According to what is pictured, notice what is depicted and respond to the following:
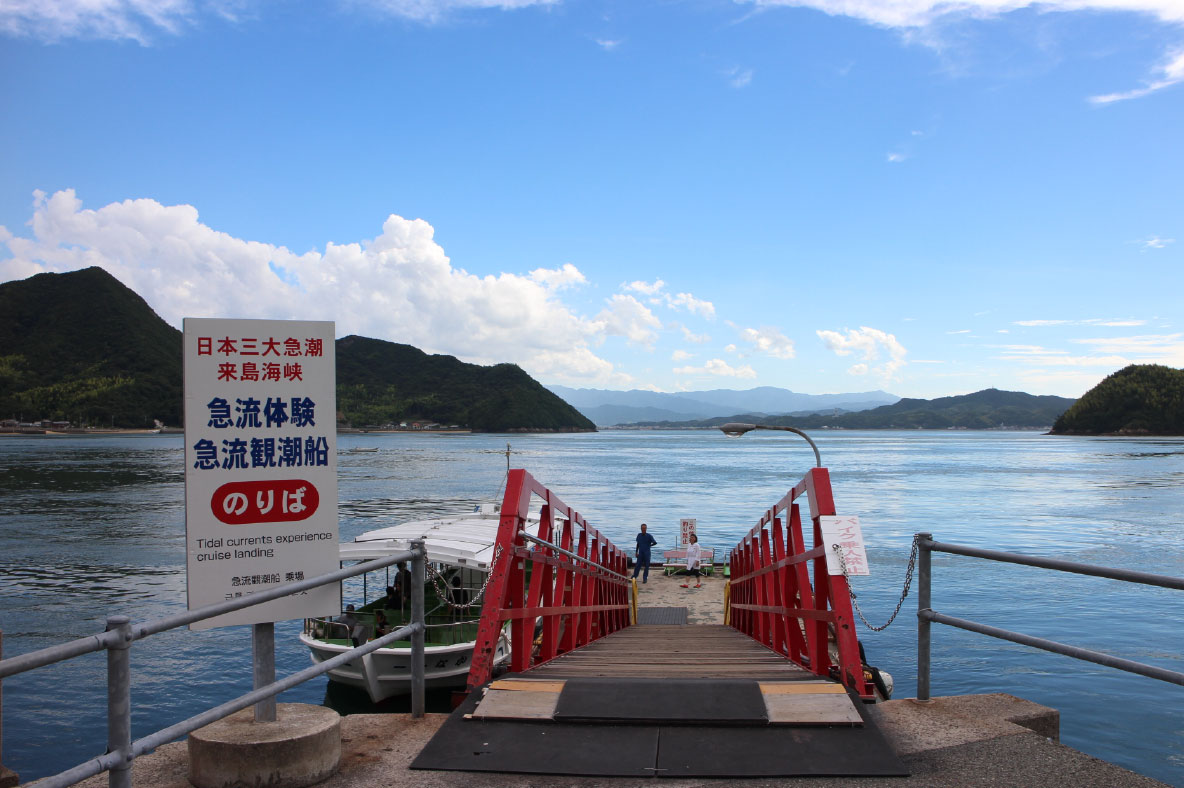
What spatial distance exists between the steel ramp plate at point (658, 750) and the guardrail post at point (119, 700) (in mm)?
1397

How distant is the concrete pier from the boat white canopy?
322 inches

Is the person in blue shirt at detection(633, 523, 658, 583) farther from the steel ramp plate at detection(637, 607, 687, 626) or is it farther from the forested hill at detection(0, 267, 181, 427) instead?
the forested hill at detection(0, 267, 181, 427)

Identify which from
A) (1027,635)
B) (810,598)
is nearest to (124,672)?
(1027,635)

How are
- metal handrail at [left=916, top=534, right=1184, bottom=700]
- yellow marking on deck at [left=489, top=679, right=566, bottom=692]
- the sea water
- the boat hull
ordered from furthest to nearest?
the sea water, the boat hull, yellow marking on deck at [left=489, top=679, right=566, bottom=692], metal handrail at [left=916, top=534, right=1184, bottom=700]

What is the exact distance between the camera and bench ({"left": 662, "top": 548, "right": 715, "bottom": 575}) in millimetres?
26969

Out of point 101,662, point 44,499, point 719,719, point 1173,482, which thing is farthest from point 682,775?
point 1173,482

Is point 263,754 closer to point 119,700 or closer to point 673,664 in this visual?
point 119,700

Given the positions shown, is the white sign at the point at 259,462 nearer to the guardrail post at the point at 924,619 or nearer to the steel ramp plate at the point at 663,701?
the steel ramp plate at the point at 663,701

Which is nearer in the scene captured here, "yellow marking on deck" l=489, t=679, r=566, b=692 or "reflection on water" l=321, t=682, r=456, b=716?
"yellow marking on deck" l=489, t=679, r=566, b=692

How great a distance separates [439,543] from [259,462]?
11.3 metres

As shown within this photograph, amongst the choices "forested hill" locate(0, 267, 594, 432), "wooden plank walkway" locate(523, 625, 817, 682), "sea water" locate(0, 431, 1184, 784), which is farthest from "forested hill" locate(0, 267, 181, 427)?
"wooden plank walkway" locate(523, 625, 817, 682)

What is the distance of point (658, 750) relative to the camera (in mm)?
4129

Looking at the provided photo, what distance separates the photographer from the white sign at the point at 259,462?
13.6 feet

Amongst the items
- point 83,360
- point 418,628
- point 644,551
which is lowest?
point 644,551
